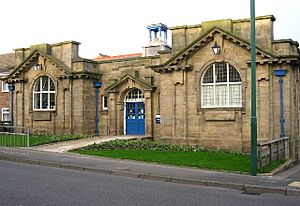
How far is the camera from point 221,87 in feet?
65.7

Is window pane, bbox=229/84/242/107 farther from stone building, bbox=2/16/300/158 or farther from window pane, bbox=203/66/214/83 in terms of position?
window pane, bbox=203/66/214/83

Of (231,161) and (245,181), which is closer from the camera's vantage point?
(245,181)

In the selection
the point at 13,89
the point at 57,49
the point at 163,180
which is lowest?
the point at 163,180

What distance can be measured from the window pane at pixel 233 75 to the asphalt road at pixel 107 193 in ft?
32.1

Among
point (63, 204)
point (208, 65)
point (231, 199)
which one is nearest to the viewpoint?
point (63, 204)

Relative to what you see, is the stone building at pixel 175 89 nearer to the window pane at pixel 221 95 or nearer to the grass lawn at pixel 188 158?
the window pane at pixel 221 95

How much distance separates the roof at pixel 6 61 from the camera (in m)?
37.1

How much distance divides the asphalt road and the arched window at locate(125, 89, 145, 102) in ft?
41.2

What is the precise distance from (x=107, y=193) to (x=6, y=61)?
109 ft

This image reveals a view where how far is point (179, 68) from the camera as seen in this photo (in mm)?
20922

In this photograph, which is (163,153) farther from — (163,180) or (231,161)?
(163,180)

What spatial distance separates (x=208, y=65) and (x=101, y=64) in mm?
8442

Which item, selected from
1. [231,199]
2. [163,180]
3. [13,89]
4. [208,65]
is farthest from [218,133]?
[13,89]

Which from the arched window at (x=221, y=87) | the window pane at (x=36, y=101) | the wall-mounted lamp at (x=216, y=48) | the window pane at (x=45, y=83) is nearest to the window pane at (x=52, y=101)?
the window pane at (x=45, y=83)
